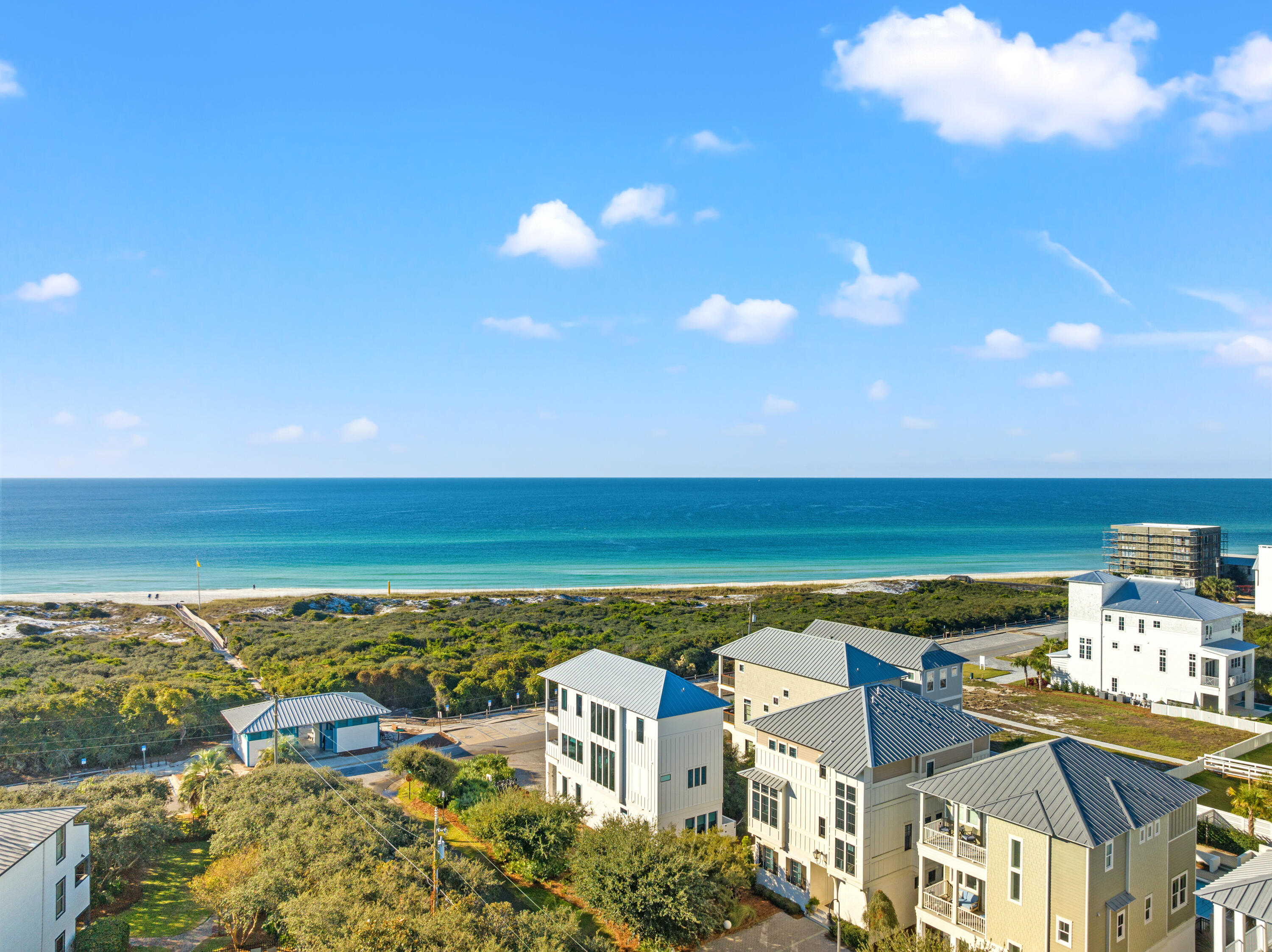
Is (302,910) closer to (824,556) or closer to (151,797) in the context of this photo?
(151,797)

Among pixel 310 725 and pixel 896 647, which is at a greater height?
pixel 896 647

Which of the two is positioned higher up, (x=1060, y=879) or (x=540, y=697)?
(x=1060, y=879)

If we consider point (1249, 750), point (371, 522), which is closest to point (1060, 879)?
point (1249, 750)

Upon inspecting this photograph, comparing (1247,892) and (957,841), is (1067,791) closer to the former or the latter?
(957,841)

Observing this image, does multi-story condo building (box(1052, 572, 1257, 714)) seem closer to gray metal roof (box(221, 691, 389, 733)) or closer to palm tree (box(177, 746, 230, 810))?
gray metal roof (box(221, 691, 389, 733))

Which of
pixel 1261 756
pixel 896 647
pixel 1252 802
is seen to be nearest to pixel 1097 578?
pixel 1261 756

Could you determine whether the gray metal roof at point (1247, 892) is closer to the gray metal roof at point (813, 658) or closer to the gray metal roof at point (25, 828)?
the gray metal roof at point (813, 658)

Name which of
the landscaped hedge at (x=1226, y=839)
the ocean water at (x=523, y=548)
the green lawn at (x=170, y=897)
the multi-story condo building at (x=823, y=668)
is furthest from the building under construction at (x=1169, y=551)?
the green lawn at (x=170, y=897)
